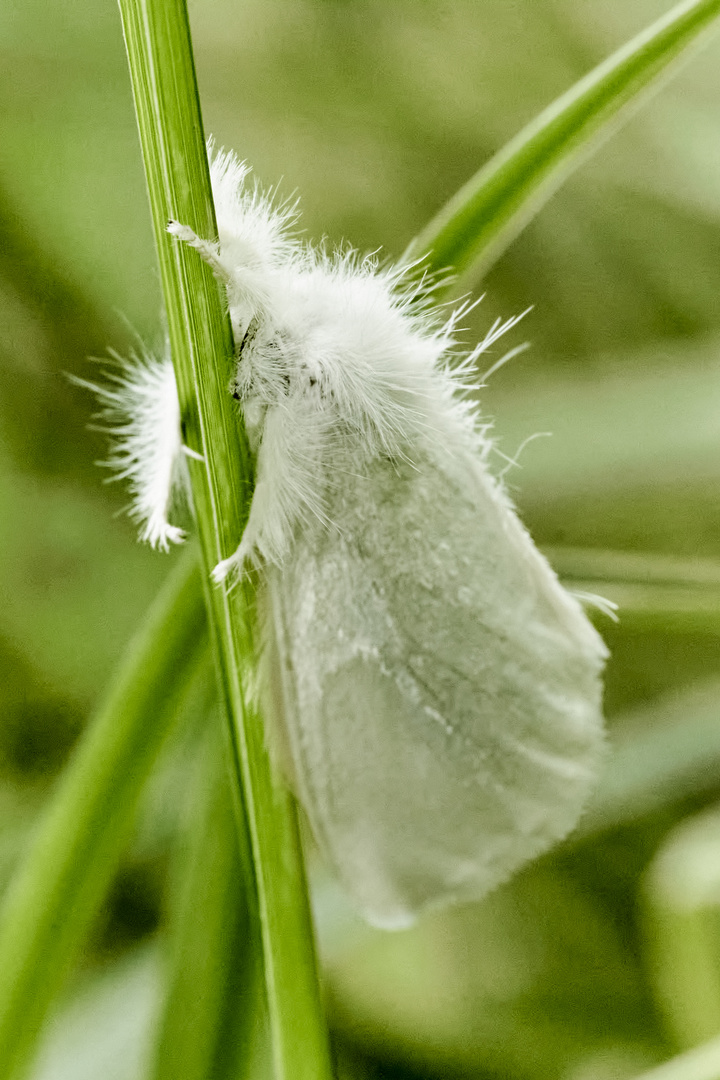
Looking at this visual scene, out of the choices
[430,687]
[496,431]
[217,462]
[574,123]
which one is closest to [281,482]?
[217,462]

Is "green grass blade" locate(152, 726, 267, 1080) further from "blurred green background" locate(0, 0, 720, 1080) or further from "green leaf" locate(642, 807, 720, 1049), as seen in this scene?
"green leaf" locate(642, 807, 720, 1049)

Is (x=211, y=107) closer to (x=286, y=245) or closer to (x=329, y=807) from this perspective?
(x=286, y=245)

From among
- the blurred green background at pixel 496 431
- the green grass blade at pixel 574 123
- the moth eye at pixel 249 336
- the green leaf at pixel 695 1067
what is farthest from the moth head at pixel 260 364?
the green leaf at pixel 695 1067

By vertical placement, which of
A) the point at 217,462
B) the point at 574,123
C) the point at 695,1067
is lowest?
the point at 695,1067

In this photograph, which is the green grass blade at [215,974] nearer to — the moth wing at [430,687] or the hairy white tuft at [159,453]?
the moth wing at [430,687]

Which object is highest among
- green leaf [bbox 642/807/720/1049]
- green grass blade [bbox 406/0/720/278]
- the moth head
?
green grass blade [bbox 406/0/720/278]

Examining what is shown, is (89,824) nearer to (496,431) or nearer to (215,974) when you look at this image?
(215,974)

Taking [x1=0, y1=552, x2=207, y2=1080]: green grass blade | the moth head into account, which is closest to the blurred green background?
[x1=0, y1=552, x2=207, y2=1080]: green grass blade
